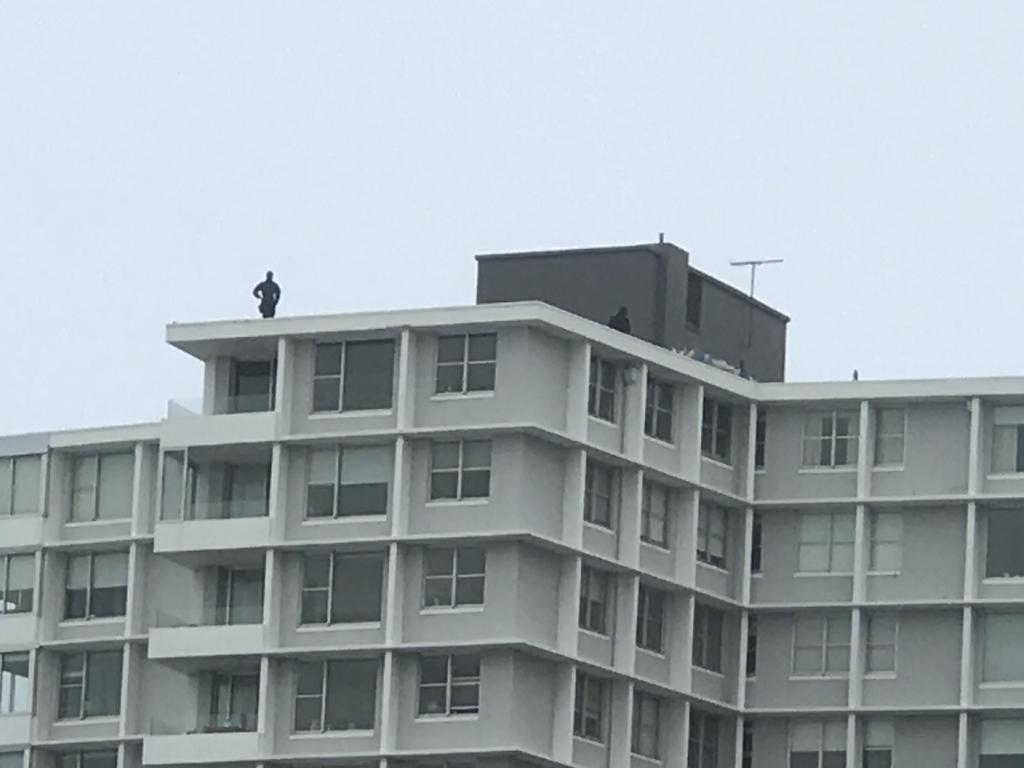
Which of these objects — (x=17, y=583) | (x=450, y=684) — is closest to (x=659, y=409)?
(x=450, y=684)

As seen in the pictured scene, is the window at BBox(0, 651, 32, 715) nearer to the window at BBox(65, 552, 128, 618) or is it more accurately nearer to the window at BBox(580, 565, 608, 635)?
the window at BBox(65, 552, 128, 618)

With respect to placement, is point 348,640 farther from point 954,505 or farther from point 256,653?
point 954,505

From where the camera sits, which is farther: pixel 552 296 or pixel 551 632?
pixel 552 296

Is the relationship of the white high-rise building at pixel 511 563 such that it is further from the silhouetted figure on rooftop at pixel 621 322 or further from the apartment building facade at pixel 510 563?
the silhouetted figure on rooftop at pixel 621 322

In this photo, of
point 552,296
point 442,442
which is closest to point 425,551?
point 442,442

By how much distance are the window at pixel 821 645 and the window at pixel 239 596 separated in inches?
673

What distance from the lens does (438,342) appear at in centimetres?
11488

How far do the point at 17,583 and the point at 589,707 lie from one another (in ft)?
70.7

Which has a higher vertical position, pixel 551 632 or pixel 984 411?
pixel 984 411

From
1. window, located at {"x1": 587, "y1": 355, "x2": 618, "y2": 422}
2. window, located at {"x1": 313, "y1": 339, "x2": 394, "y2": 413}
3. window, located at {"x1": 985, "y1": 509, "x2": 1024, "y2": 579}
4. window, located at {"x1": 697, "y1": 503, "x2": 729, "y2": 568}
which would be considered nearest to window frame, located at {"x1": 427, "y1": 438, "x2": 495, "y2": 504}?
window, located at {"x1": 313, "y1": 339, "x2": 394, "y2": 413}

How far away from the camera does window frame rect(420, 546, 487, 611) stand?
370 feet

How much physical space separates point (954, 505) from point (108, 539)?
27.0 meters

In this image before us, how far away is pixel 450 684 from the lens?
112438 millimetres

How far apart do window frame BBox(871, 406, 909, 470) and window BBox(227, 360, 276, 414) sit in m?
18.9
